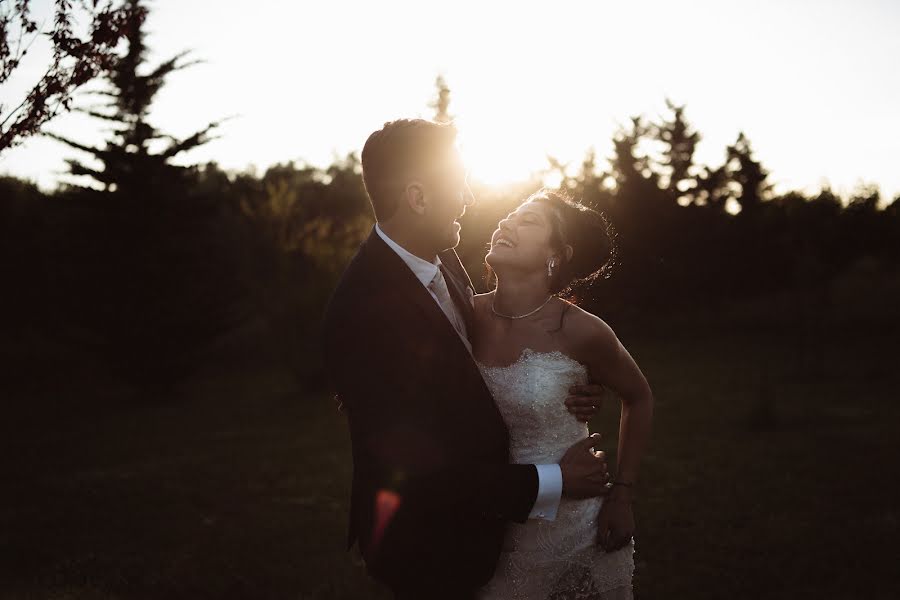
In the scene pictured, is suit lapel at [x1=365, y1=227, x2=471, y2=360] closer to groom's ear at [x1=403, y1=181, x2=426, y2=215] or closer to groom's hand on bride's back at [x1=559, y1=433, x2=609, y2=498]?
groom's ear at [x1=403, y1=181, x2=426, y2=215]

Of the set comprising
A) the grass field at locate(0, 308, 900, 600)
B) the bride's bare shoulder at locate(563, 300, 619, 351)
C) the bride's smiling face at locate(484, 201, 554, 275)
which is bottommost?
the grass field at locate(0, 308, 900, 600)

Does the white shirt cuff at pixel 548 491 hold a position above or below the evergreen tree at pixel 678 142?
below

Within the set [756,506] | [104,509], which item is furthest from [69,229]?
[756,506]

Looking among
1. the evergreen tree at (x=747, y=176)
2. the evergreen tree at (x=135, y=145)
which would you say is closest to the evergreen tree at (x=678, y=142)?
the evergreen tree at (x=747, y=176)

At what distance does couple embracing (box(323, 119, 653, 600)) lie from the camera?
9.04 ft

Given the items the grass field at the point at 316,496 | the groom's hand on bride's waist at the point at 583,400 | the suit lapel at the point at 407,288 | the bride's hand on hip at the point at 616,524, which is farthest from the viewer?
the grass field at the point at 316,496

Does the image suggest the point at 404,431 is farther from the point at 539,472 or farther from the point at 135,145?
the point at 135,145

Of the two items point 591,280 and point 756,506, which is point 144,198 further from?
point 591,280

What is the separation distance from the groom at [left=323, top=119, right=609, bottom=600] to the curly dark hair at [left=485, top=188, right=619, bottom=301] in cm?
94

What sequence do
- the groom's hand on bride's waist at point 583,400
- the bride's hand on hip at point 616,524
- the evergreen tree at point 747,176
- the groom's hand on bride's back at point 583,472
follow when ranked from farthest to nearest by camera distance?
1. the evergreen tree at point 747,176
2. the groom's hand on bride's waist at point 583,400
3. the bride's hand on hip at point 616,524
4. the groom's hand on bride's back at point 583,472

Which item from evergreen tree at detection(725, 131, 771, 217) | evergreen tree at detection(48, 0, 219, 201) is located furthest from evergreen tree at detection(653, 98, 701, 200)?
evergreen tree at detection(48, 0, 219, 201)

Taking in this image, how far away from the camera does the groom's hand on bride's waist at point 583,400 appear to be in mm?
3441

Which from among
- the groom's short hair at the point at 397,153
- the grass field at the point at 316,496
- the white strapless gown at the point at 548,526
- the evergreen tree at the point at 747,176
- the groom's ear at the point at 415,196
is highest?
the evergreen tree at the point at 747,176

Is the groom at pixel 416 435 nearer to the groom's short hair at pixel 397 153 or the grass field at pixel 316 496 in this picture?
the groom's short hair at pixel 397 153
